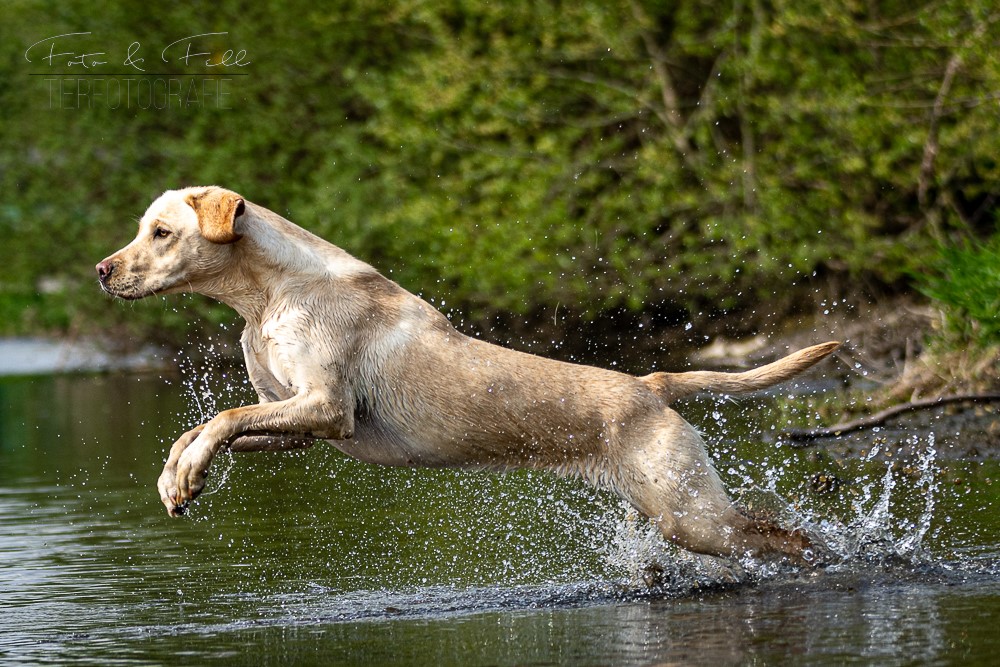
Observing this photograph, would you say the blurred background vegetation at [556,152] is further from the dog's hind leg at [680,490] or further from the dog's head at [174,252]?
the dog's head at [174,252]

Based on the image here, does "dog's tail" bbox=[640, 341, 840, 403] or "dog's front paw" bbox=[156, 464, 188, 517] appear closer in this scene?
"dog's front paw" bbox=[156, 464, 188, 517]

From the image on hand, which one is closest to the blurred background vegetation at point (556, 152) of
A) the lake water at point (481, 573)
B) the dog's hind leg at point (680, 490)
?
the lake water at point (481, 573)

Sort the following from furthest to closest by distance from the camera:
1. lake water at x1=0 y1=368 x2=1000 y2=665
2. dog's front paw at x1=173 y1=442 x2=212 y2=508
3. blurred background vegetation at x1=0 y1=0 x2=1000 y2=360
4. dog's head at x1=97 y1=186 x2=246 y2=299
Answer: blurred background vegetation at x1=0 y1=0 x2=1000 y2=360 < dog's head at x1=97 y1=186 x2=246 y2=299 < dog's front paw at x1=173 y1=442 x2=212 y2=508 < lake water at x1=0 y1=368 x2=1000 y2=665

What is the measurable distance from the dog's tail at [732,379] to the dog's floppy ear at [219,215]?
2.10m

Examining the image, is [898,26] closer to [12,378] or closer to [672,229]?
[672,229]

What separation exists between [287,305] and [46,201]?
784 inches

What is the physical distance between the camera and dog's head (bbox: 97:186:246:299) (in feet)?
24.2

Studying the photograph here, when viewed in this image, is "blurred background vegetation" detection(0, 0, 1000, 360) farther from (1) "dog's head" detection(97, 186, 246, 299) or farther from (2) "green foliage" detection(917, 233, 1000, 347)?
(1) "dog's head" detection(97, 186, 246, 299)

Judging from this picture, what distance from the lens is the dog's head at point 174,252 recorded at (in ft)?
24.2

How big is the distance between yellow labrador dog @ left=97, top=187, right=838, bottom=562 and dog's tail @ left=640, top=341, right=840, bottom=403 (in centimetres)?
7

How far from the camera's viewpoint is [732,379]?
7.70 metres

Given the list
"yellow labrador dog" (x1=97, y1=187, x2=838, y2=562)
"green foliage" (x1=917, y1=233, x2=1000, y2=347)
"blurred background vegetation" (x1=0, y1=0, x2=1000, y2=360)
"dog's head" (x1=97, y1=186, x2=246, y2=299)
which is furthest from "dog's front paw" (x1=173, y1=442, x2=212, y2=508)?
"blurred background vegetation" (x1=0, y1=0, x2=1000, y2=360)

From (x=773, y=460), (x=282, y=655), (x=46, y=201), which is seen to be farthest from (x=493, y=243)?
(x=282, y=655)

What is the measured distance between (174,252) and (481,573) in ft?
7.87
